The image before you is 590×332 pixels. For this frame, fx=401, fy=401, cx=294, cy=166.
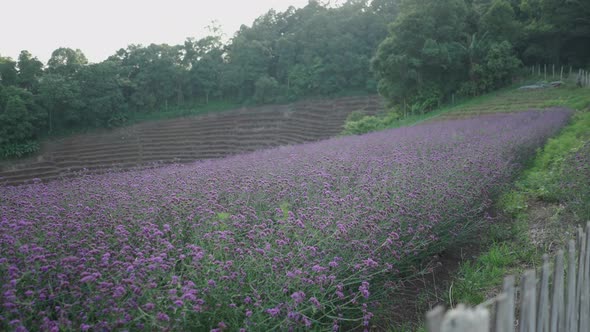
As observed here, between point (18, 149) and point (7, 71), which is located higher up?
point (7, 71)

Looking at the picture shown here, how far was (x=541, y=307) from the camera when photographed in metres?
1.65

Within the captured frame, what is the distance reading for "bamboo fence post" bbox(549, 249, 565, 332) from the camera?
5.47 feet

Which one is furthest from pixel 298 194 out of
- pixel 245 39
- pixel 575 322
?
pixel 245 39

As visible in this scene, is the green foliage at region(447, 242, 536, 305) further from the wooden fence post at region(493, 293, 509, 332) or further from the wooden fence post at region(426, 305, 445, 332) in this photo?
the wooden fence post at region(426, 305, 445, 332)

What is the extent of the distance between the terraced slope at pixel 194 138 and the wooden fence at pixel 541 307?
29014 millimetres

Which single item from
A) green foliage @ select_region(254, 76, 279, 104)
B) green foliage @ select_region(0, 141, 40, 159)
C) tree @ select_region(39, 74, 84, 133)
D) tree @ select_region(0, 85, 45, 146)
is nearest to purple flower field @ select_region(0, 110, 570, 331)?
green foliage @ select_region(0, 141, 40, 159)

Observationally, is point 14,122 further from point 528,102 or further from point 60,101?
point 528,102

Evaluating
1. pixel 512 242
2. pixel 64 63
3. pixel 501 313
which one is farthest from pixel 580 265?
pixel 64 63

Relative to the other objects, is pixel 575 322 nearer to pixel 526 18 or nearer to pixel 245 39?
pixel 526 18

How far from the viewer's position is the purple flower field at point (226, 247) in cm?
206

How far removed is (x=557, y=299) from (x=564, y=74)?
111ft

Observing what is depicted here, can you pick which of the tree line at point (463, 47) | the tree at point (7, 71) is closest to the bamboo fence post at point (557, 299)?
the tree line at point (463, 47)

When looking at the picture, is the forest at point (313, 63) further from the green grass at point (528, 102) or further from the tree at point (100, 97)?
the green grass at point (528, 102)

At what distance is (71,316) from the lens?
2219 millimetres
